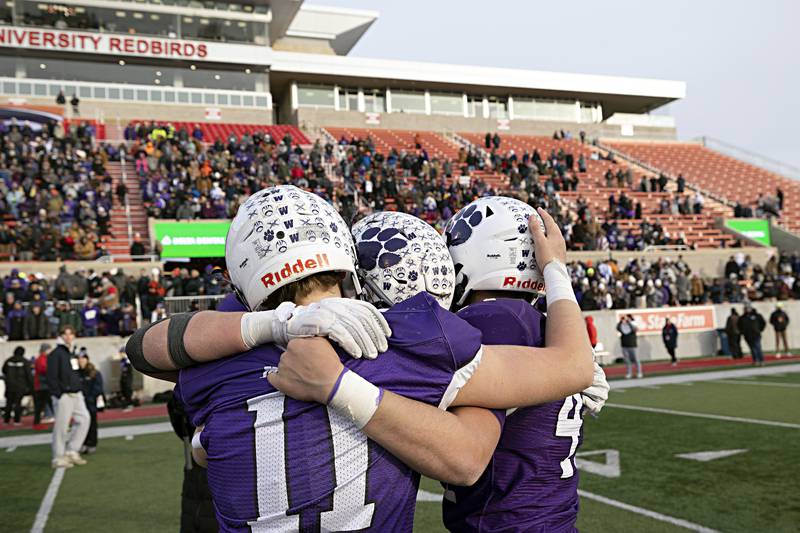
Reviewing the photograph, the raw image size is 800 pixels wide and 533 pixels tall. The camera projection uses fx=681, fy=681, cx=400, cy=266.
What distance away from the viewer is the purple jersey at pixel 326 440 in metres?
1.51

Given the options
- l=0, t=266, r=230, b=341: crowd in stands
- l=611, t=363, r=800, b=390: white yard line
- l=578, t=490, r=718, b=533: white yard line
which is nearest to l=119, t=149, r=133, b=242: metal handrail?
l=0, t=266, r=230, b=341: crowd in stands

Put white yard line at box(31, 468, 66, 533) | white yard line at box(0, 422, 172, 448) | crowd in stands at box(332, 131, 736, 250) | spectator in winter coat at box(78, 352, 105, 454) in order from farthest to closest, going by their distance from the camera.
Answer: crowd in stands at box(332, 131, 736, 250)
white yard line at box(0, 422, 172, 448)
spectator in winter coat at box(78, 352, 105, 454)
white yard line at box(31, 468, 66, 533)

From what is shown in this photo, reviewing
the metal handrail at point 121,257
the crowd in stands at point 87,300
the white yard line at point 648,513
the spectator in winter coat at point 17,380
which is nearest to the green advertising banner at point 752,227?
the crowd in stands at point 87,300

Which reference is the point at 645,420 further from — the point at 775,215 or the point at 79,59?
the point at 79,59

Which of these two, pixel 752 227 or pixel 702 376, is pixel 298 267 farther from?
pixel 752 227

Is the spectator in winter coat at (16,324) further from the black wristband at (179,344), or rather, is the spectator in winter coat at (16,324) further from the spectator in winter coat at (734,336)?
the spectator in winter coat at (734,336)

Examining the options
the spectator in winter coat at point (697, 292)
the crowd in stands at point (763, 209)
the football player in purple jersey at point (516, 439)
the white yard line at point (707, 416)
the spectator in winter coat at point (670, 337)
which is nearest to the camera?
the football player in purple jersey at point (516, 439)

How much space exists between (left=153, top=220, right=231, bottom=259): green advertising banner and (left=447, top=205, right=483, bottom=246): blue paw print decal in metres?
19.3

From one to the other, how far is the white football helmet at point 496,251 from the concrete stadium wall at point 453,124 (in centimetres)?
3764

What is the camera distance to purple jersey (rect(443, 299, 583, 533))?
199cm

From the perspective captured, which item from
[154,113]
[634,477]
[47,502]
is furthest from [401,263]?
[154,113]

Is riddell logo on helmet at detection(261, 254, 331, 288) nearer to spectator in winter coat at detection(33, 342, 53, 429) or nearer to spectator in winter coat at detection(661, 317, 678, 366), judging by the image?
spectator in winter coat at detection(33, 342, 53, 429)

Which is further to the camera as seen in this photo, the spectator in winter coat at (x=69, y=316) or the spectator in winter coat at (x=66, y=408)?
the spectator in winter coat at (x=69, y=316)

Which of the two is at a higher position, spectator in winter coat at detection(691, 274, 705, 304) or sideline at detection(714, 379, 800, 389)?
spectator in winter coat at detection(691, 274, 705, 304)
